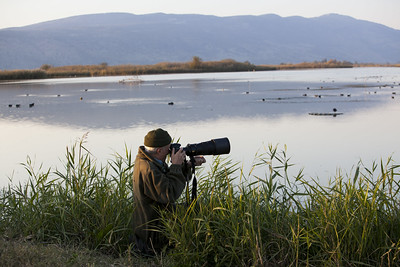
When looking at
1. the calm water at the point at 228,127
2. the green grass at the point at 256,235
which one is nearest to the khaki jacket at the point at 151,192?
the green grass at the point at 256,235

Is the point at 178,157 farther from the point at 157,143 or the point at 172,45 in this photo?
the point at 172,45

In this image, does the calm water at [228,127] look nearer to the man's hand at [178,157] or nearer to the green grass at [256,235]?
the green grass at [256,235]

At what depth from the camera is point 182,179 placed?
342cm

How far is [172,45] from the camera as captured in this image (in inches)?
5743

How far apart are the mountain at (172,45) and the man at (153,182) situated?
111017 millimetres

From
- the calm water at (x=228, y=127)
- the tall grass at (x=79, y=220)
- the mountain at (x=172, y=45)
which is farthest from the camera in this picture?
the mountain at (x=172, y=45)

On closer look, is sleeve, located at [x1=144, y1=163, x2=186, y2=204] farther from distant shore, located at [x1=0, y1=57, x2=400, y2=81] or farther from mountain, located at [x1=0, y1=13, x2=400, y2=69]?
mountain, located at [x1=0, y1=13, x2=400, y2=69]

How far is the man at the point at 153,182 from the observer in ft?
11.1

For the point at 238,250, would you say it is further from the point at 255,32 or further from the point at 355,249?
the point at 255,32

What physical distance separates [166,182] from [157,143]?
0.27 meters

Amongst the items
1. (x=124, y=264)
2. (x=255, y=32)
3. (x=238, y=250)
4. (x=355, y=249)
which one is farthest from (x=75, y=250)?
(x=255, y=32)

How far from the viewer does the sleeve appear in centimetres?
337

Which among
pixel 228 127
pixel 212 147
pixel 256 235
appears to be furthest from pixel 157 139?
pixel 228 127

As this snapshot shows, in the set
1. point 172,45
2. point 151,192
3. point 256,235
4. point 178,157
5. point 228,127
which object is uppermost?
point 172,45
